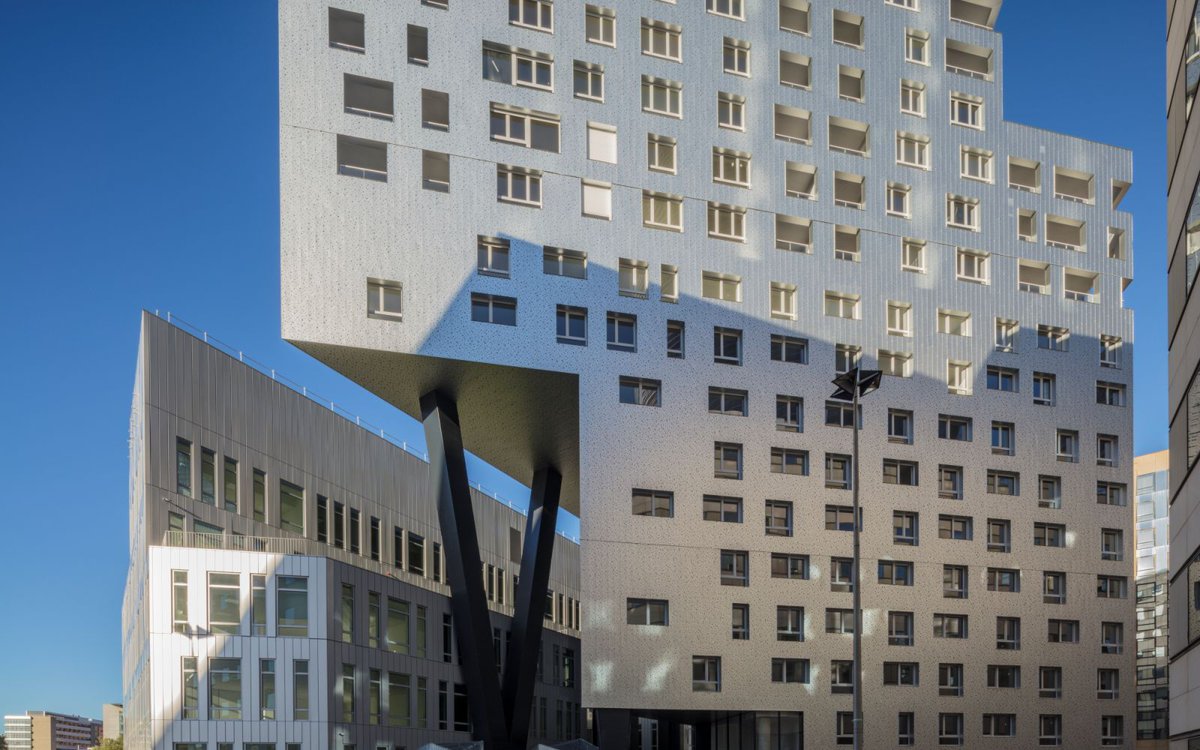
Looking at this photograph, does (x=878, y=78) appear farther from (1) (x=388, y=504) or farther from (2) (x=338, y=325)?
(1) (x=388, y=504)

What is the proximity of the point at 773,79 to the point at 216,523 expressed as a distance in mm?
27363

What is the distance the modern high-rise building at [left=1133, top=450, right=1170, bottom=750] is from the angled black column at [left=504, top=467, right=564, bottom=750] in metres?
61.6

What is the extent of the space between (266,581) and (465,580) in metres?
7.76

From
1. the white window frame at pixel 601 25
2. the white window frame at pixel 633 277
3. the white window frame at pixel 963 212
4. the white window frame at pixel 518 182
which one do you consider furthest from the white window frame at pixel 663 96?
the white window frame at pixel 963 212

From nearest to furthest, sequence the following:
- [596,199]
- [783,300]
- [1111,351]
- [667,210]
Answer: [596,199] → [667,210] → [783,300] → [1111,351]

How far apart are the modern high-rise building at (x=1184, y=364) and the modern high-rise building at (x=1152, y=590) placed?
72.6m

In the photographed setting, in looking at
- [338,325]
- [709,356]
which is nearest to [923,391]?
[709,356]

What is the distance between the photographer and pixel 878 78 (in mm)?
49469

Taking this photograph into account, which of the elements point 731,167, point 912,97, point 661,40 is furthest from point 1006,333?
point 661,40

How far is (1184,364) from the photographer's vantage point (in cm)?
2553

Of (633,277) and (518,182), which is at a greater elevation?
(518,182)

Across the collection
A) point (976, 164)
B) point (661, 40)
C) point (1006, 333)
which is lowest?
point (1006, 333)

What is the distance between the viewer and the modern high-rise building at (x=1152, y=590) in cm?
9369

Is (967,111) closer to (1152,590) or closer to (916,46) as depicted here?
(916,46)
